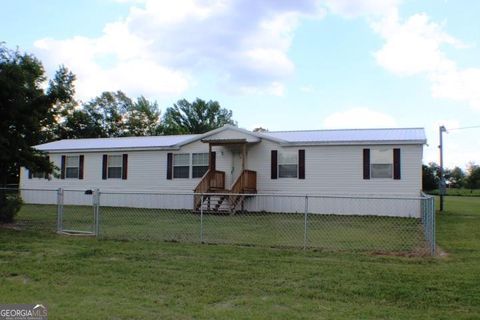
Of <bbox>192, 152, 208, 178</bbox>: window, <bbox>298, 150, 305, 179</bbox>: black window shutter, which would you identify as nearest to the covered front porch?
<bbox>192, 152, 208, 178</bbox>: window

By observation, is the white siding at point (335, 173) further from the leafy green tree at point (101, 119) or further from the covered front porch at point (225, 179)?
the leafy green tree at point (101, 119)

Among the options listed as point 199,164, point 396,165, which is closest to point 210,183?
point 199,164

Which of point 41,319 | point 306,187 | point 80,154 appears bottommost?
point 41,319

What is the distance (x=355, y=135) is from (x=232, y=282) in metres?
15.5

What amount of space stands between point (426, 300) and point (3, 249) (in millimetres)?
7906

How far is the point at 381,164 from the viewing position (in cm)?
1970

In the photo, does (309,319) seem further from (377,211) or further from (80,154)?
(80,154)

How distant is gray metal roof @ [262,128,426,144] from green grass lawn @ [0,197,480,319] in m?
10.1

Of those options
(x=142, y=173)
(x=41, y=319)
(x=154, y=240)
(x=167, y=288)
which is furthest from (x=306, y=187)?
(x=41, y=319)

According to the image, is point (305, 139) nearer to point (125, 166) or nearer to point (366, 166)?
point (366, 166)

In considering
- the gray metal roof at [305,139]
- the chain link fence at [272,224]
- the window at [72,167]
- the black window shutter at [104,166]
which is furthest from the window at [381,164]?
the window at [72,167]

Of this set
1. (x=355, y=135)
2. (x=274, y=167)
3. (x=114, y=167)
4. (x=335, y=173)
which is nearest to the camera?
(x=335, y=173)

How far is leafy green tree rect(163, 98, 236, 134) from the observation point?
189 feet

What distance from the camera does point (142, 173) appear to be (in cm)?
2408
